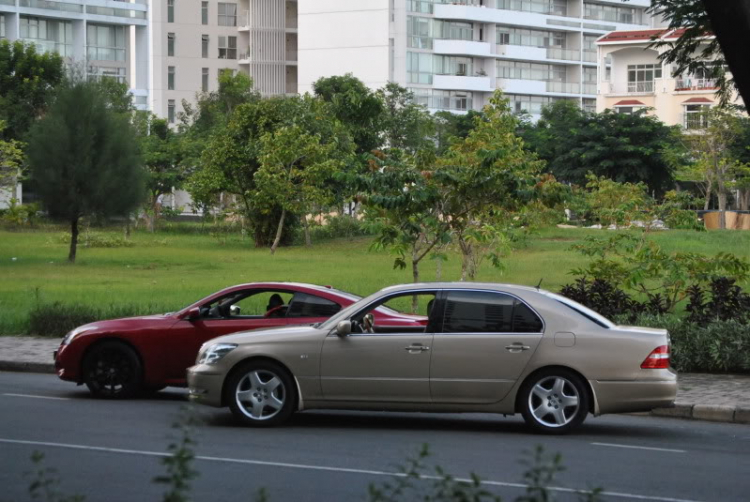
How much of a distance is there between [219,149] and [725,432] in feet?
141

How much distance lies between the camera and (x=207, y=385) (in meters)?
12.1

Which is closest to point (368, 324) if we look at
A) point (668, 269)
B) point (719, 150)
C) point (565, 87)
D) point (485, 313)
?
point (485, 313)

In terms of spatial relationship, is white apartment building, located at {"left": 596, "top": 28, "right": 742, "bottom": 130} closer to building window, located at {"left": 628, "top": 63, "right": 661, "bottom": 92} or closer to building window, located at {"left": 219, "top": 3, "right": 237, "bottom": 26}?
building window, located at {"left": 628, "top": 63, "right": 661, "bottom": 92}

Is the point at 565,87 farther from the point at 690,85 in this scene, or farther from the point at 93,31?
the point at 93,31

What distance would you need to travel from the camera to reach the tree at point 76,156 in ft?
151

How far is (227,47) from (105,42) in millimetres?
17151

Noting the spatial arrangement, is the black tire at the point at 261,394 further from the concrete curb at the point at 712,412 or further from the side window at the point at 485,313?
the concrete curb at the point at 712,412

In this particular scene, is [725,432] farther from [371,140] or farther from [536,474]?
[371,140]

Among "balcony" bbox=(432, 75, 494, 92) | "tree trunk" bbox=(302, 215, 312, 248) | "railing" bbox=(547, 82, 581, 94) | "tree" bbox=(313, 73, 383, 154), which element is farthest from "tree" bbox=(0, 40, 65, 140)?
"railing" bbox=(547, 82, 581, 94)

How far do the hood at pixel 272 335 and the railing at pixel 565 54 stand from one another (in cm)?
8804

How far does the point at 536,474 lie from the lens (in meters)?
4.64

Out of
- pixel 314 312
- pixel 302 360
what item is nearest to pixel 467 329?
pixel 302 360

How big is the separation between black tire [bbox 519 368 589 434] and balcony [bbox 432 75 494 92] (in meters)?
80.7

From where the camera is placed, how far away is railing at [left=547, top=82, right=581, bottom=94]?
97.9 metres
